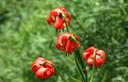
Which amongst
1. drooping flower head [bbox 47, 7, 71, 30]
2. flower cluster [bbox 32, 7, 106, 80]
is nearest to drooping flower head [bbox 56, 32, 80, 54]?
flower cluster [bbox 32, 7, 106, 80]

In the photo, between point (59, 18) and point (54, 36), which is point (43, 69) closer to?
point (59, 18)

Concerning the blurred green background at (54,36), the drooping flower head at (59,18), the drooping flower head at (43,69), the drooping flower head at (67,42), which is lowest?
the blurred green background at (54,36)

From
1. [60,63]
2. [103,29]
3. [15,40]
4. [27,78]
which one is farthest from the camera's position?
[15,40]

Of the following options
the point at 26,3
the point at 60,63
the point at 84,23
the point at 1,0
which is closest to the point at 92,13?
the point at 84,23

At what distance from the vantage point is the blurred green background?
5.29 m

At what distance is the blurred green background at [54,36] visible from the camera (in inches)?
208

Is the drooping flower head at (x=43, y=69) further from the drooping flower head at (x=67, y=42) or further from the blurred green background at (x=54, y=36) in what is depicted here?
the blurred green background at (x=54, y=36)

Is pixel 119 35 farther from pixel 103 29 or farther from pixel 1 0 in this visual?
pixel 1 0

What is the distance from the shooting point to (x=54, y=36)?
6.27 metres

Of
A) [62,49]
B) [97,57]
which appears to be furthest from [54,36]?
[62,49]

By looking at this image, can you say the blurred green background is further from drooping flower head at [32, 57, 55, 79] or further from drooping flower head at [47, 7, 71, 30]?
drooping flower head at [47, 7, 71, 30]

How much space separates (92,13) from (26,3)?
2.88 metres

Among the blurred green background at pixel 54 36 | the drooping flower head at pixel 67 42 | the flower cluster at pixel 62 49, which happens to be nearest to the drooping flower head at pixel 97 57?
the flower cluster at pixel 62 49

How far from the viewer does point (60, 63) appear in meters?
5.79
